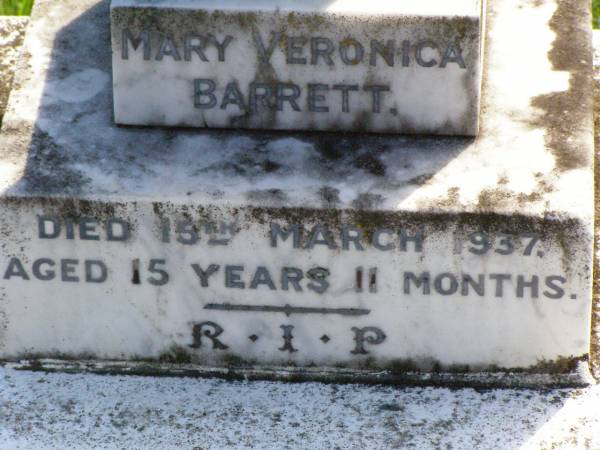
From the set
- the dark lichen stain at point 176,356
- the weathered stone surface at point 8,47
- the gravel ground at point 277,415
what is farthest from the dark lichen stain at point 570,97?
the weathered stone surface at point 8,47

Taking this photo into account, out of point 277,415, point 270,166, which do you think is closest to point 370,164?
point 270,166

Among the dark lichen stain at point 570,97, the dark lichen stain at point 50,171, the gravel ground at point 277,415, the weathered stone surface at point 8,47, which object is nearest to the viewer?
the gravel ground at point 277,415

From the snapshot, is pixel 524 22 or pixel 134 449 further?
pixel 524 22

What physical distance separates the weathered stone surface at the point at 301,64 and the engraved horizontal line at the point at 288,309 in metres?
0.48

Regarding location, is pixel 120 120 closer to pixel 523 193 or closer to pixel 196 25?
pixel 196 25

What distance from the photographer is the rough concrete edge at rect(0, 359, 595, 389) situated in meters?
3.75

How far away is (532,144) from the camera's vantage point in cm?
382

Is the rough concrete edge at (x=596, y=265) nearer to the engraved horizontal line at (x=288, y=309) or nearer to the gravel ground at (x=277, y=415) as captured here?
the gravel ground at (x=277, y=415)

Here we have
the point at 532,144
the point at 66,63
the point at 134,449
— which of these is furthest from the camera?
the point at 66,63

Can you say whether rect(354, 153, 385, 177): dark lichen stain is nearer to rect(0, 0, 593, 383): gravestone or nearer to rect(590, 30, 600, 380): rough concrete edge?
rect(0, 0, 593, 383): gravestone

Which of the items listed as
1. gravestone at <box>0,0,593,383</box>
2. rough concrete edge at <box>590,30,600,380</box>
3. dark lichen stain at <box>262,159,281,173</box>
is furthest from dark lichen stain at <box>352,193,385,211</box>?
rough concrete edge at <box>590,30,600,380</box>

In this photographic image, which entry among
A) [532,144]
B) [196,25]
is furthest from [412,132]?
[196,25]

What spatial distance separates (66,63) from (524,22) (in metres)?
1.29

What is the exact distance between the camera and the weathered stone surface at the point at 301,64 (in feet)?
12.2
